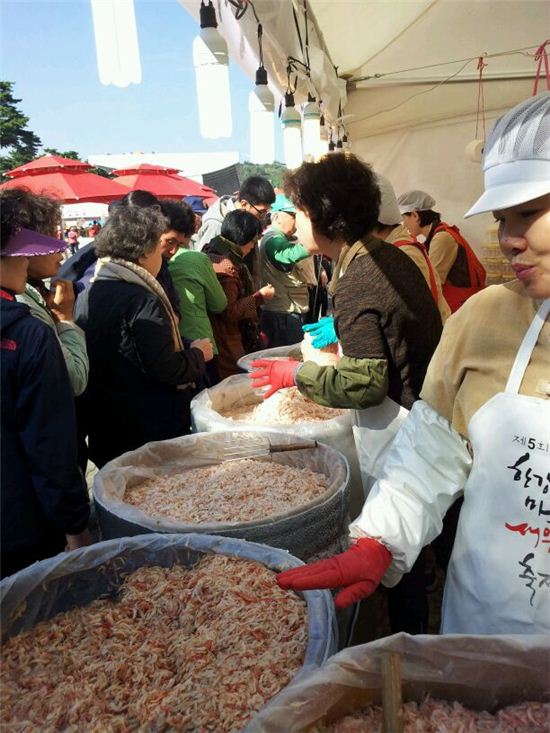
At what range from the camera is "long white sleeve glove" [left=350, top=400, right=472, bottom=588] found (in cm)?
130

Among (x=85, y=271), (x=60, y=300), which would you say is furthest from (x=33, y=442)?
(x=85, y=271)

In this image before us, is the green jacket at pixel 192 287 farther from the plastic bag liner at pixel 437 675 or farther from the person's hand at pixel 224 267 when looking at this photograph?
the plastic bag liner at pixel 437 675

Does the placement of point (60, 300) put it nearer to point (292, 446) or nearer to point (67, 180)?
point (292, 446)

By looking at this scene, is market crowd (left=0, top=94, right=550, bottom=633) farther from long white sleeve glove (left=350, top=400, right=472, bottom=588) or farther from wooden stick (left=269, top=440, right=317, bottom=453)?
wooden stick (left=269, top=440, right=317, bottom=453)

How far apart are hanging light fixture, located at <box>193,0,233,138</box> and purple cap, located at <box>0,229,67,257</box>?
0.89 metres

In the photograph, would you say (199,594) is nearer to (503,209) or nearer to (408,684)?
(408,684)

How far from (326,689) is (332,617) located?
40 cm

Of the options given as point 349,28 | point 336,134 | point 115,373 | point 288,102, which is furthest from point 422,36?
point 115,373

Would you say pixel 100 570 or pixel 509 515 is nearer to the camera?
pixel 509 515

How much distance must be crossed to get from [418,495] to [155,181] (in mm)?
10016

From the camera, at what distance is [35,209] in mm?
2318

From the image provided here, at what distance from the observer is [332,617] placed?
1.37 metres

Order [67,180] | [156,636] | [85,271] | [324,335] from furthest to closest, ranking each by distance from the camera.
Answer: [67,180]
[85,271]
[324,335]
[156,636]

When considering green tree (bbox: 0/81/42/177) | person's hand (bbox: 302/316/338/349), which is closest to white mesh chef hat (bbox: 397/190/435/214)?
person's hand (bbox: 302/316/338/349)
